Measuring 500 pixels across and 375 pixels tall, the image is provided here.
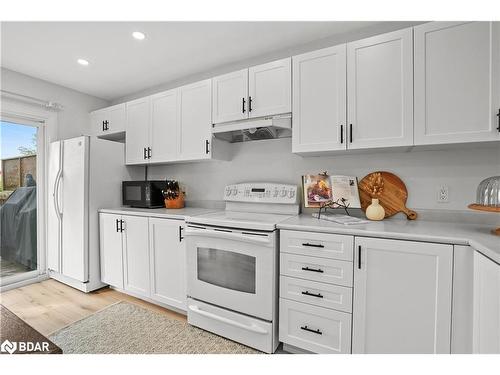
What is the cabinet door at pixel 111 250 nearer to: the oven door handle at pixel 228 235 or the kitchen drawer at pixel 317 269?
the oven door handle at pixel 228 235

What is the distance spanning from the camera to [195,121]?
2.50m

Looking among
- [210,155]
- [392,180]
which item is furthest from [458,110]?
[210,155]

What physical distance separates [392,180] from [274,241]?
1.09 meters

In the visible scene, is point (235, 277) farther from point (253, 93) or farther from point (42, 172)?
point (42, 172)

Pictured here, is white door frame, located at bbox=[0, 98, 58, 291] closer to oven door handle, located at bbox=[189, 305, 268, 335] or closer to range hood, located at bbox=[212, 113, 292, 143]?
range hood, located at bbox=[212, 113, 292, 143]

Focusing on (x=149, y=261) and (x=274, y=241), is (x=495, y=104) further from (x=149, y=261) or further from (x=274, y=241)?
(x=149, y=261)

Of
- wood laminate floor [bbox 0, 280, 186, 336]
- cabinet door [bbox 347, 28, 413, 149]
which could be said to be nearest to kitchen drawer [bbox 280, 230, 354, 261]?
cabinet door [bbox 347, 28, 413, 149]

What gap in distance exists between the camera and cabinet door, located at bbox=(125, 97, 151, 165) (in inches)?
113

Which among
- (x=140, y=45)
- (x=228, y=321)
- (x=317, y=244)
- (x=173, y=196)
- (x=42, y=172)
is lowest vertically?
(x=228, y=321)

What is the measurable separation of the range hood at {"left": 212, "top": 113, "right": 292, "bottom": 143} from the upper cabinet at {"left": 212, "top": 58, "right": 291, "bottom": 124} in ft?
0.17

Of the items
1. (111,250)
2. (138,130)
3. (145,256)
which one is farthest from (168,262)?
(138,130)

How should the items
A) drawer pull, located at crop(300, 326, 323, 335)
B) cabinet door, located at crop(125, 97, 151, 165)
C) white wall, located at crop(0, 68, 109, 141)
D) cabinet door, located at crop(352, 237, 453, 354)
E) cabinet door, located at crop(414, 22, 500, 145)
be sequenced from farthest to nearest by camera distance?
cabinet door, located at crop(125, 97, 151, 165), white wall, located at crop(0, 68, 109, 141), drawer pull, located at crop(300, 326, 323, 335), cabinet door, located at crop(414, 22, 500, 145), cabinet door, located at crop(352, 237, 453, 354)

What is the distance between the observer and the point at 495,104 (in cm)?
145

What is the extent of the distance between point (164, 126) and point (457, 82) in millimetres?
2491
